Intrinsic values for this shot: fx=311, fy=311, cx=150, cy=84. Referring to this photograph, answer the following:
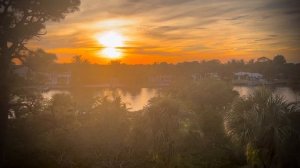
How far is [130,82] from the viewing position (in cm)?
13912

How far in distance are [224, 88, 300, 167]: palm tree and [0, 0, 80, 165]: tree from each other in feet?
53.3

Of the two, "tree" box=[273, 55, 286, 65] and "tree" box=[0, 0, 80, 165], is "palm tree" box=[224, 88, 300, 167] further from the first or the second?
"tree" box=[273, 55, 286, 65]

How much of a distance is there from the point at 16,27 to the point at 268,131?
18.7 m

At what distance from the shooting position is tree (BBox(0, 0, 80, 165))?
22719 mm

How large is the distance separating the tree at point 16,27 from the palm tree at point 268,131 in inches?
639

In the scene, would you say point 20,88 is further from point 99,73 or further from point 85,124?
point 99,73

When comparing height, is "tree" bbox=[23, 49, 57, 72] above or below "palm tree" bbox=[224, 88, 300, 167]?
above

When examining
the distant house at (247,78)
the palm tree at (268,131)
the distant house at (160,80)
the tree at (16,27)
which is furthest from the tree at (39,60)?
the distant house at (247,78)

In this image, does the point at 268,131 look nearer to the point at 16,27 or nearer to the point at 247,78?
the point at 16,27

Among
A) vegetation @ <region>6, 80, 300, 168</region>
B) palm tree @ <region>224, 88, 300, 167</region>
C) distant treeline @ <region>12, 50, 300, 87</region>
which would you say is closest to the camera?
palm tree @ <region>224, 88, 300, 167</region>

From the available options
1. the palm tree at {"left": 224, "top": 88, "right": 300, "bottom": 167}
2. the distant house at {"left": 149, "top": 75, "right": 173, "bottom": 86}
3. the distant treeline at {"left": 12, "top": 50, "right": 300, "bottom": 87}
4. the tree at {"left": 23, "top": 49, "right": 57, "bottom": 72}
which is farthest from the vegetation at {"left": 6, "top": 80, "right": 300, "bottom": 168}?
the distant house at {"left": 149, "top": 75, "right": 173, "bottom": 86}

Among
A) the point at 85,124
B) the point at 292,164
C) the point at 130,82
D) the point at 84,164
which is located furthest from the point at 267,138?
the point at 130,82

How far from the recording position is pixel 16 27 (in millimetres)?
23016

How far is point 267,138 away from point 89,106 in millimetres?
20718
